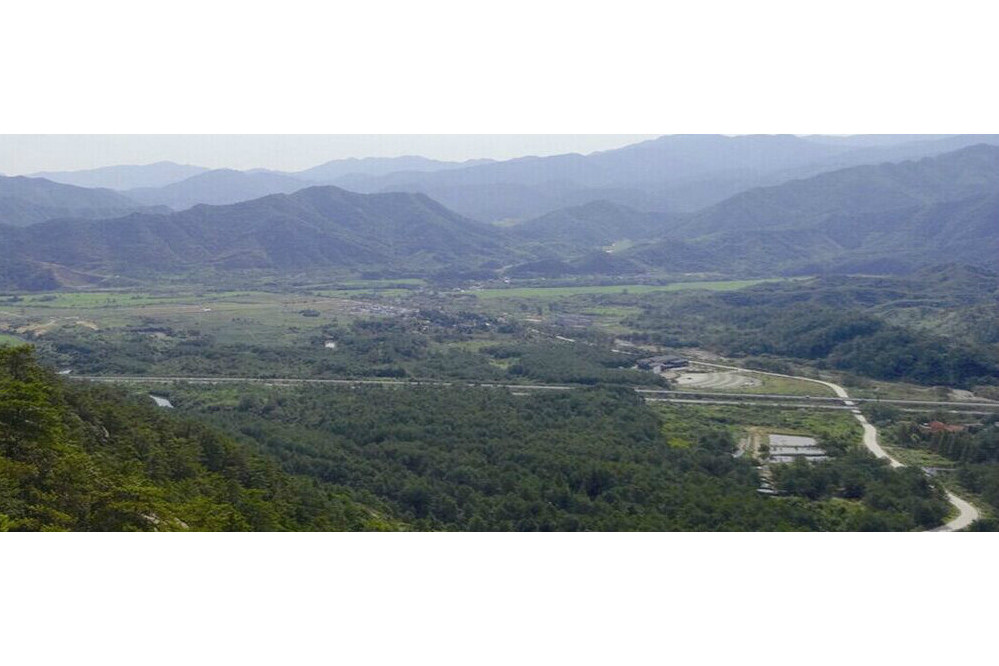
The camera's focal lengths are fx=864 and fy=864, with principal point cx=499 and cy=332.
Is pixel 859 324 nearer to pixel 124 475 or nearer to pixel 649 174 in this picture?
pixel 124 475

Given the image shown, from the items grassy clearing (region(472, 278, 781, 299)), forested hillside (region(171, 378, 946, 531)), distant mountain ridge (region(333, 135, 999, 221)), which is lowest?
grassy clearing (region(472, 278, 781, 299))

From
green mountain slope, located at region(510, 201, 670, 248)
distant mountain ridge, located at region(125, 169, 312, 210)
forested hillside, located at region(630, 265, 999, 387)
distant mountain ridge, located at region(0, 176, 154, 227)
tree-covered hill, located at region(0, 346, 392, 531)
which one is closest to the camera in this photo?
tree-covered hill, located at region(0, 346, 392, 531)

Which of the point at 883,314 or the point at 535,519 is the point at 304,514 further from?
the point at 883,314

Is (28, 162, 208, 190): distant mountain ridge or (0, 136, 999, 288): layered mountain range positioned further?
(28, 162, 208, 190): distant mountain ridge

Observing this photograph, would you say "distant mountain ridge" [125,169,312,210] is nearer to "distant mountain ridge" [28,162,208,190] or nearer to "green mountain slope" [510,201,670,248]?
"distant mountain ridge" [28,162,208,190]

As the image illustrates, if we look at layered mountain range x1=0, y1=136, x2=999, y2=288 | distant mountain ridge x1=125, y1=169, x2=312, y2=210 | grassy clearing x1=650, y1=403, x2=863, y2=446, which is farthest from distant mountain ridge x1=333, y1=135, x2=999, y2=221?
grassy clearing x1=650, y1=403, x2=863, y2=446

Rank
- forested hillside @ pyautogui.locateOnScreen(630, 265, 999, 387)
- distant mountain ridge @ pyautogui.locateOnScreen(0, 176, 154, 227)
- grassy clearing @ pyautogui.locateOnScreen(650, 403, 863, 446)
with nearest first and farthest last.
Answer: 1. grassy clearing @ pyautogui.locateOnScreen(650, 403, 863, 446)
2. forested hillside @ pyautogui.locateOnScreen(630, 265, 999, 387)
3. distant mountain ridge @ pyautogui.locateOnScreen(0, 176, 154, 227)

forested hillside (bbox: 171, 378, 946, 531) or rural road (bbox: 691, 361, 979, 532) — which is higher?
forested hillside (bbox: 171, 378, 946, 531)

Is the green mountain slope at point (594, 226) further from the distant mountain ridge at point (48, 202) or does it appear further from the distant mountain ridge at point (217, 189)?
the distant mountain ridge at point (217, 189)
